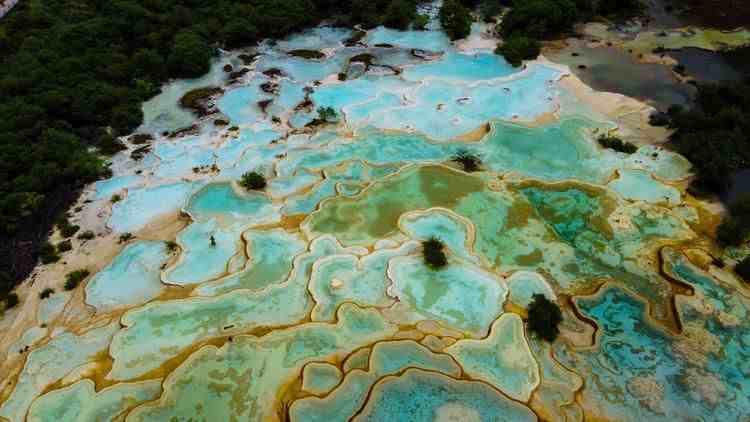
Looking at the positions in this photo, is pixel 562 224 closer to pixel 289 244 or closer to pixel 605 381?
pixel 605 381

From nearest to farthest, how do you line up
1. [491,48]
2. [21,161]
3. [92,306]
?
[92,306]
[21,161]
[491,48]

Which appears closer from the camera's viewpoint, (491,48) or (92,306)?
(92,306)

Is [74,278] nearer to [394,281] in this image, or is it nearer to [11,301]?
[11,301]

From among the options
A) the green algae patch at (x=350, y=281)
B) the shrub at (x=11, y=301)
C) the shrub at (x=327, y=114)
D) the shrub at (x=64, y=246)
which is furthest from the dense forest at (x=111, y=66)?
the green algae patch at (x=350, y=281)

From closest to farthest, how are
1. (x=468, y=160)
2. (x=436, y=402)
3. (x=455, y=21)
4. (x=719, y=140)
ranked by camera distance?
(x=436, y=402)
(x=719, y=140)
(x=468, y=160)
(x=455, y=21)

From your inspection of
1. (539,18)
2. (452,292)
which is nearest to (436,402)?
(452,292)

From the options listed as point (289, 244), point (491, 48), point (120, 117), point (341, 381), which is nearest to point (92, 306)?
point (289, 244)
